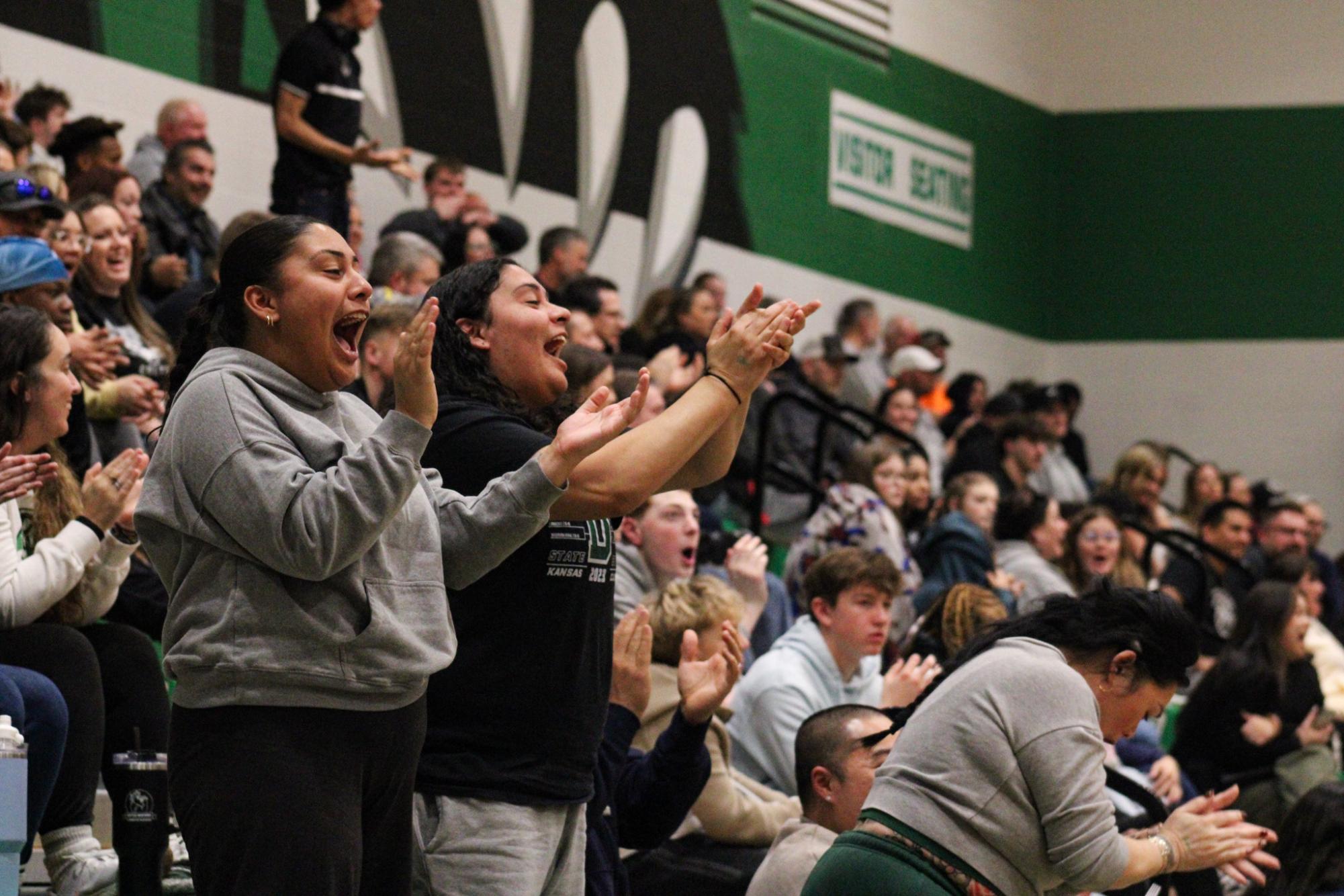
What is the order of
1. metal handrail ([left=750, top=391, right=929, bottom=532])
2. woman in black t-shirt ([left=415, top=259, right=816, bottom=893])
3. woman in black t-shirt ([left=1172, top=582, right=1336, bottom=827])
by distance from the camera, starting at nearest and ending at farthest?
woman in black t-shirt ([left=415, top=259, right=816, bottom=893]) < woman in black t-shirt ([left=1172, top=582, right=1336, bottom=827]) < metal handrail ([left=750, top=391, right=929, bottom=532])

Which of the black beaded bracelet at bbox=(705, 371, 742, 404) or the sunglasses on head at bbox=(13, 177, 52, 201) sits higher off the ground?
the sunglasses on head at bbox=(13, 177, 52, 201)

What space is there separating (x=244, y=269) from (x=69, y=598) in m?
1.56

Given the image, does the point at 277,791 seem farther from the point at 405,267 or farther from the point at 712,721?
the point at 405,267

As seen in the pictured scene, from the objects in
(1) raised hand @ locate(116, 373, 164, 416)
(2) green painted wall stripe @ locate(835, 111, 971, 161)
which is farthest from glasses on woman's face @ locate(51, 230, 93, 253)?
(2) green painted wall stripe @ locate(835, 111, 971, 161)

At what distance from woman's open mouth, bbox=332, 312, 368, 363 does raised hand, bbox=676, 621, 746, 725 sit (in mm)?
1344

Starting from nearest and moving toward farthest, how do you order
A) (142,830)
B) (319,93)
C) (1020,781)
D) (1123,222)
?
(1020,781)
(142,830)
(319,93)
(1123,222)

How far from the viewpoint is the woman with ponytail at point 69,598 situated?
366cm

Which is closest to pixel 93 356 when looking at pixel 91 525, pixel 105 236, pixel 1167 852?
pixel 105 236

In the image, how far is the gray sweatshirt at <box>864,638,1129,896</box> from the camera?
2957mm

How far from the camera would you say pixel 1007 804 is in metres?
3.00

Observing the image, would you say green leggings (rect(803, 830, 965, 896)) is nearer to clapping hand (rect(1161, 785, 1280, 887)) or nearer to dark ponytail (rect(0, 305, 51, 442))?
clapping hand (rect(1161, 785, 1280, 887))

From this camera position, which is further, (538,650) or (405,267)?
(405,267)

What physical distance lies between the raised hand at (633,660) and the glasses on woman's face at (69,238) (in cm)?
215

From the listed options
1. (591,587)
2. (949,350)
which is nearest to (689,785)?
(591,587)
